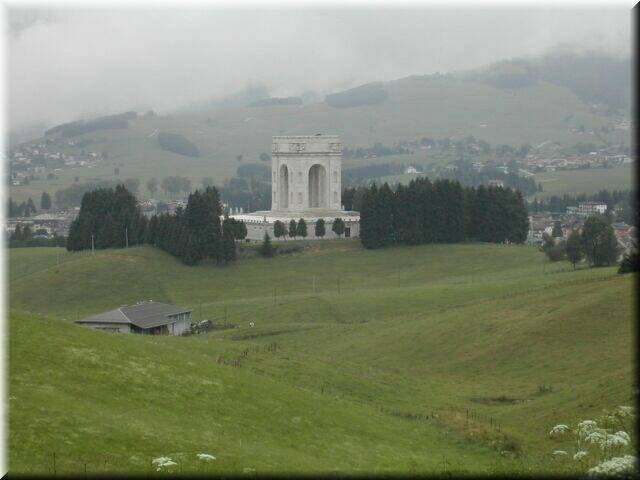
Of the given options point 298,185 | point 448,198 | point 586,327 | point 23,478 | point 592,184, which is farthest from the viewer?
point 592,184

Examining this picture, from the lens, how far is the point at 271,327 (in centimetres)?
6303

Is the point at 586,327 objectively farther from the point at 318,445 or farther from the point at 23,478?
the point at 23,478

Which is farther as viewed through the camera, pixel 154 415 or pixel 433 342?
pixel 433 342

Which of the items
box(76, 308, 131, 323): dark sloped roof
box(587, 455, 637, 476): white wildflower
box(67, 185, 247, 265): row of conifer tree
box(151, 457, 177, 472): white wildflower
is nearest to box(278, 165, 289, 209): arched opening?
box(67, 185, 247, 265): row of conifer tree

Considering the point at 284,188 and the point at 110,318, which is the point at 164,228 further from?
the point at 110,318

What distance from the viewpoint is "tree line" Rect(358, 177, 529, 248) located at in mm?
90875

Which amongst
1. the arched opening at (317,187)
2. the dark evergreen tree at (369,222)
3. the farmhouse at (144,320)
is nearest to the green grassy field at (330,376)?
the farmhouse at (144,320)

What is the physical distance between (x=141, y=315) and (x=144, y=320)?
3.25ft

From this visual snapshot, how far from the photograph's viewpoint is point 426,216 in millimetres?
91438

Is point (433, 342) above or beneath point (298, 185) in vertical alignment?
beneath

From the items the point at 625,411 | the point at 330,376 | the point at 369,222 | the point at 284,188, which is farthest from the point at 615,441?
the point at 284,188

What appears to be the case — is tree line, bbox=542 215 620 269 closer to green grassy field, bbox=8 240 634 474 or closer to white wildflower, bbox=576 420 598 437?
green grassy field, bbox=8 240 634 474

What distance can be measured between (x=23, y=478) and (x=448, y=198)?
7106 centimetres

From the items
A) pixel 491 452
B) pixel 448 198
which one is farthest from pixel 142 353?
pixel 448 198
